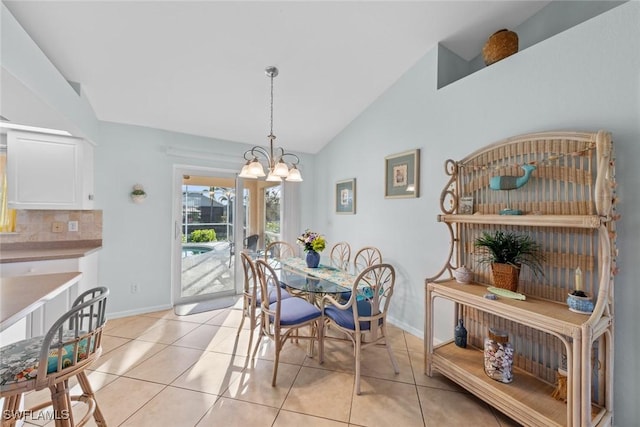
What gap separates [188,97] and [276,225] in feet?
7.42

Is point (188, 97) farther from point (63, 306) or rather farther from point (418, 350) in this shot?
point (418, 350)

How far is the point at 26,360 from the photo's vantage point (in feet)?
3.85

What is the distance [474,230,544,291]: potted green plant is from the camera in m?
1.75

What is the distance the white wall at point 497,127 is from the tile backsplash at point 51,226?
307 cm

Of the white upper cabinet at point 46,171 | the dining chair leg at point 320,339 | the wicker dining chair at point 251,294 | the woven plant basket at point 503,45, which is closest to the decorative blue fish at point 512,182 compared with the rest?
the woven plant basket at point 503,45

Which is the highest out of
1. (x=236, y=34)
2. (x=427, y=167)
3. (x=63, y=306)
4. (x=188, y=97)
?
(x=236, y=34)

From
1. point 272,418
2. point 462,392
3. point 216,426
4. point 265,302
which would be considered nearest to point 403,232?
point 462,392

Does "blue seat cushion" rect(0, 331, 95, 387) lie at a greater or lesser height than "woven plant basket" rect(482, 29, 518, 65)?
lesser

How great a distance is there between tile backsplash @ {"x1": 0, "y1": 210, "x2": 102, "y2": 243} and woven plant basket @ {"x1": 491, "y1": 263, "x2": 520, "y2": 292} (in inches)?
156

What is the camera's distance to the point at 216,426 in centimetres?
158

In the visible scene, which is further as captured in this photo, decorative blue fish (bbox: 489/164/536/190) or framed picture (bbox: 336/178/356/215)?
framed picture (bbox: 336/178/356/215)

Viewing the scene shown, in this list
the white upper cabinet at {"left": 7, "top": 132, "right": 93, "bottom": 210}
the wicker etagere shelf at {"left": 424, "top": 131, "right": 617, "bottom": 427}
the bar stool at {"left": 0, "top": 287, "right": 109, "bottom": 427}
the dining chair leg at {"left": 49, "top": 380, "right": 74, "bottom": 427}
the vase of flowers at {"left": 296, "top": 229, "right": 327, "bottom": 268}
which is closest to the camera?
the bar stool at {"left": 0, "top": 287, "right": 109, "bottom": 427}

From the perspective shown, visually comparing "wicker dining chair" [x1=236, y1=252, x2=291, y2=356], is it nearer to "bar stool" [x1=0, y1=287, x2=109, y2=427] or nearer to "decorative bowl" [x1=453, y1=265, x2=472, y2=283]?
"bar stool" [x1=0, y1=287, x2=109, y2=427]

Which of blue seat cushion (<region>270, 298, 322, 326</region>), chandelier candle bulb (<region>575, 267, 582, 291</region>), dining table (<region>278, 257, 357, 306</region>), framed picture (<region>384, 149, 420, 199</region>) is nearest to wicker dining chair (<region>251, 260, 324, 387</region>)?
blue seat cushion (<region>270, 298, 322, 326</region>)
